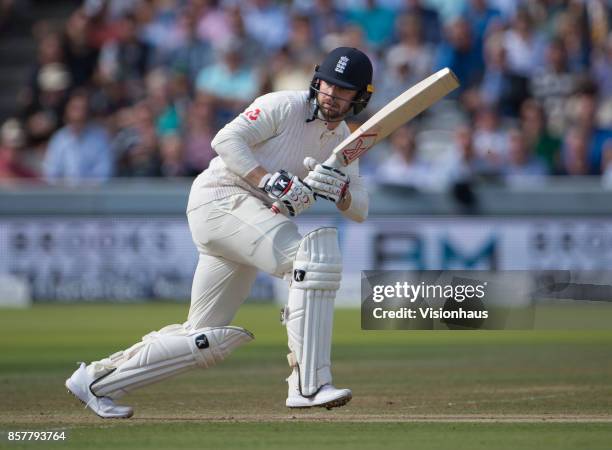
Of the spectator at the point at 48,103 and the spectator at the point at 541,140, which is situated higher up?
the spectator at the point at 48,103

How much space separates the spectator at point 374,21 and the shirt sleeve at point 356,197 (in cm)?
892

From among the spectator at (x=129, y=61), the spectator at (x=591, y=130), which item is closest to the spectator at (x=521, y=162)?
the spectator at (x=591, y=130)

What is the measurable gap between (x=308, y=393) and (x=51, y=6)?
1383 cm

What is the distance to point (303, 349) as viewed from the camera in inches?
220

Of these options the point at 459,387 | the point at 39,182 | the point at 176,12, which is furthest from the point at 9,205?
the point at 459,387

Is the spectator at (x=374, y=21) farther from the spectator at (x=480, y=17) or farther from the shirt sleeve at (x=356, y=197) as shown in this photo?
the shirt sleeve at (x=356, y=197)

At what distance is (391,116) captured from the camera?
5.96 meters

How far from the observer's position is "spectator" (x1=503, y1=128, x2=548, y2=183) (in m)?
13.3

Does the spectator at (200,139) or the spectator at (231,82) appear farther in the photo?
the spectator at (231,82)

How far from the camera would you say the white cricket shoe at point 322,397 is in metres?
5.48

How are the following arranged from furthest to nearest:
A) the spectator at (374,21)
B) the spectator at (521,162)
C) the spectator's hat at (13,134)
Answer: the spectator at (374,21), the spectator's hat at (13,134), the spectator at (521,162)

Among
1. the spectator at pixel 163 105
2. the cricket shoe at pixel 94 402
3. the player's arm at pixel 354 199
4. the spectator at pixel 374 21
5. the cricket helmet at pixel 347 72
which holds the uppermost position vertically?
the spectator at pixel 374 21

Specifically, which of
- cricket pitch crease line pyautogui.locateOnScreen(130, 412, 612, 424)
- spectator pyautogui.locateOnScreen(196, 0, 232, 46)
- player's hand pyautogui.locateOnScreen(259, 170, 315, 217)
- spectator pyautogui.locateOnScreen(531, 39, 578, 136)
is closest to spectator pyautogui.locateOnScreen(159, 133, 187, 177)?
spectator pyautogui.locateOnScreen(196, 0, 232, 46)

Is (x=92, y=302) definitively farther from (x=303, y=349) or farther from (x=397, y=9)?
(x=303, y=349)
